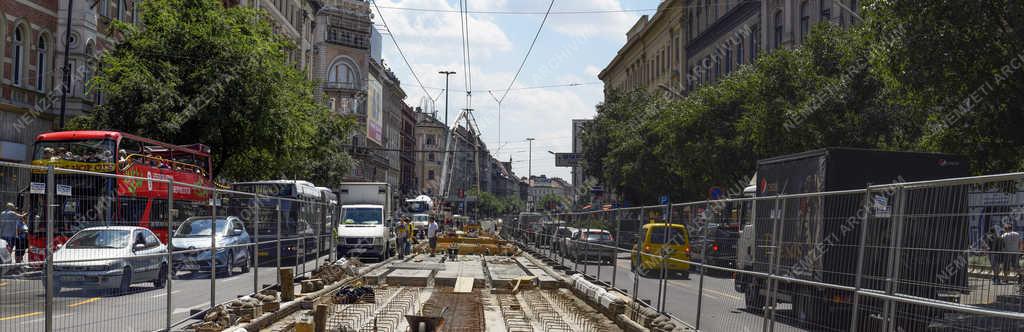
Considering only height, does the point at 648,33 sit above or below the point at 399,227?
above

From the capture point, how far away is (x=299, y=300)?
15.9 m

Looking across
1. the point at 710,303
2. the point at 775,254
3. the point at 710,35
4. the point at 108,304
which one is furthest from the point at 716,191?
the point at 108,304

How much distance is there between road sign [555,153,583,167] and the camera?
76.4 metres

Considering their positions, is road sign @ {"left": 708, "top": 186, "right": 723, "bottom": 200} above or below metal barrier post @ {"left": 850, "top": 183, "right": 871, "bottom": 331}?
below

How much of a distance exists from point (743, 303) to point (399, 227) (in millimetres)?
28825

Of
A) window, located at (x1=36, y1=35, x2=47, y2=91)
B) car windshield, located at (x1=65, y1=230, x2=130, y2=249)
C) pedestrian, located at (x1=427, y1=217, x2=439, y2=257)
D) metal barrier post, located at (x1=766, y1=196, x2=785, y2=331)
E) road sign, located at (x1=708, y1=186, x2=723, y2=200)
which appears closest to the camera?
car windshield, located at (x1=65, y1=230, x2=130, y2=249)

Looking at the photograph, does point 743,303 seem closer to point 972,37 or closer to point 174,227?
point 174,227

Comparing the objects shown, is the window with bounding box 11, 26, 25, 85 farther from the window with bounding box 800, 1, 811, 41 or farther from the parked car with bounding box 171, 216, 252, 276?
the window with bounding box 800, 1, 811, 41

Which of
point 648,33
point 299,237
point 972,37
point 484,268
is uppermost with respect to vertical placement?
point 648,33

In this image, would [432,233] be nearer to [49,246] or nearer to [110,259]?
[110,259]

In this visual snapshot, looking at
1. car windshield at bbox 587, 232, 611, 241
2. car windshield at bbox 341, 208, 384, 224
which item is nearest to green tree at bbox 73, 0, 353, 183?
car windshield at bbox 341, 208, 384, 224

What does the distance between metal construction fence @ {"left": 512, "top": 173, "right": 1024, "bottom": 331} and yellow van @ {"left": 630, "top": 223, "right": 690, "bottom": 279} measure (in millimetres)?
29

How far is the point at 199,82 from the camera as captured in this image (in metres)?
32.3

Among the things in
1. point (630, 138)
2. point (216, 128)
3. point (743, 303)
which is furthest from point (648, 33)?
point (743, 303)
